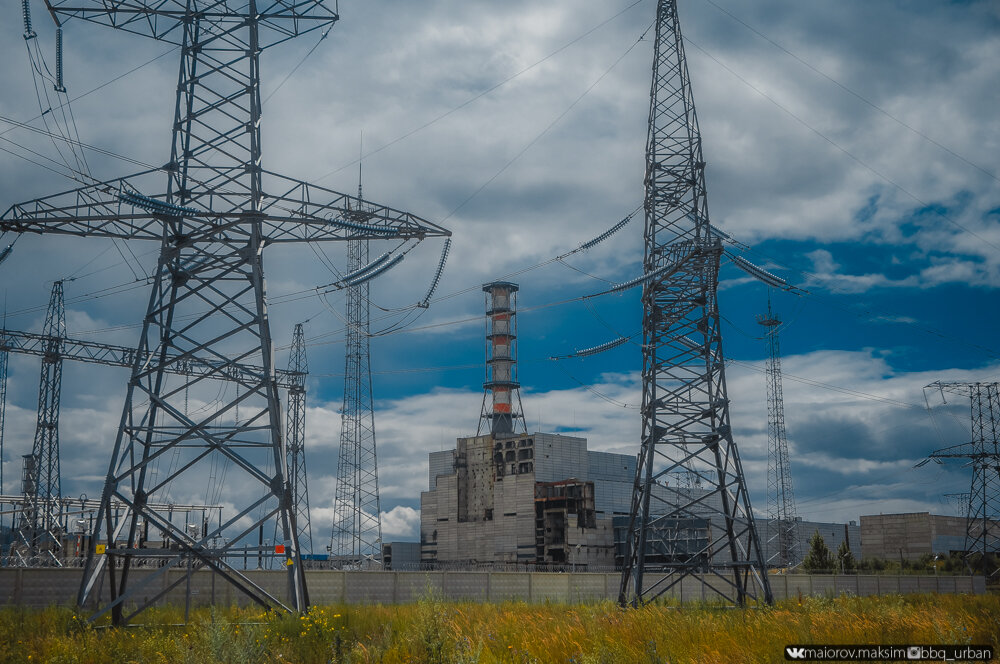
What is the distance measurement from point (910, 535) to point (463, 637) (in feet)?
342

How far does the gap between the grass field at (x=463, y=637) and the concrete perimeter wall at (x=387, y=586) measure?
16.7 ft

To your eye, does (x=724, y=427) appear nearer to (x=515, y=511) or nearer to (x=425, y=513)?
(x=515, y=511)

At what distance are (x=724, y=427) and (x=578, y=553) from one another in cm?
5996

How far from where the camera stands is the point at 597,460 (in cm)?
10419

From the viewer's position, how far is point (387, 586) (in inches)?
1153

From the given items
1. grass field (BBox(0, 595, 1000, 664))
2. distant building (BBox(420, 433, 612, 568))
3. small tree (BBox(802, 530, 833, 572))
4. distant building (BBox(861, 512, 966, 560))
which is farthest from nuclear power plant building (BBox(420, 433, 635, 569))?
grass field (BBox(0, 595, 1000, 664))

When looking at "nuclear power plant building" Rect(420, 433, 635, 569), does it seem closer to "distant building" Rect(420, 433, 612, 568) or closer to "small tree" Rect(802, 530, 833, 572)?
"distant building" Rect(420, 433, 612, 568)

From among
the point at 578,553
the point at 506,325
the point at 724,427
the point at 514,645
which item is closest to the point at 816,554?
the point at 578,553

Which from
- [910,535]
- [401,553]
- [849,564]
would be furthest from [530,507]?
[910,535]

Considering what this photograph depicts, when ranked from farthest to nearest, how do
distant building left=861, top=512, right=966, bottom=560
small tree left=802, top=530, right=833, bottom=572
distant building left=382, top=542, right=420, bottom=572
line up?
distant building left=382, top=542, right=420, bottom=572 < distant building left=861, top=512, right=966, bottom=560 < small tree left=802, top=530, right=833, bottom=572

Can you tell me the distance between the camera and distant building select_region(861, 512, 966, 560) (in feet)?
326

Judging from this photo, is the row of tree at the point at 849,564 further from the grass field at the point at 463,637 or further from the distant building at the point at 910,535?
the grass field at the point at 463,637

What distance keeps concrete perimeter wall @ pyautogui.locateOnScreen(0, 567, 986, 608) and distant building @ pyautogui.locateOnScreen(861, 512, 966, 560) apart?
2688 inches

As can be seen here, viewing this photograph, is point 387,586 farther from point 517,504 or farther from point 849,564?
point 517,504
